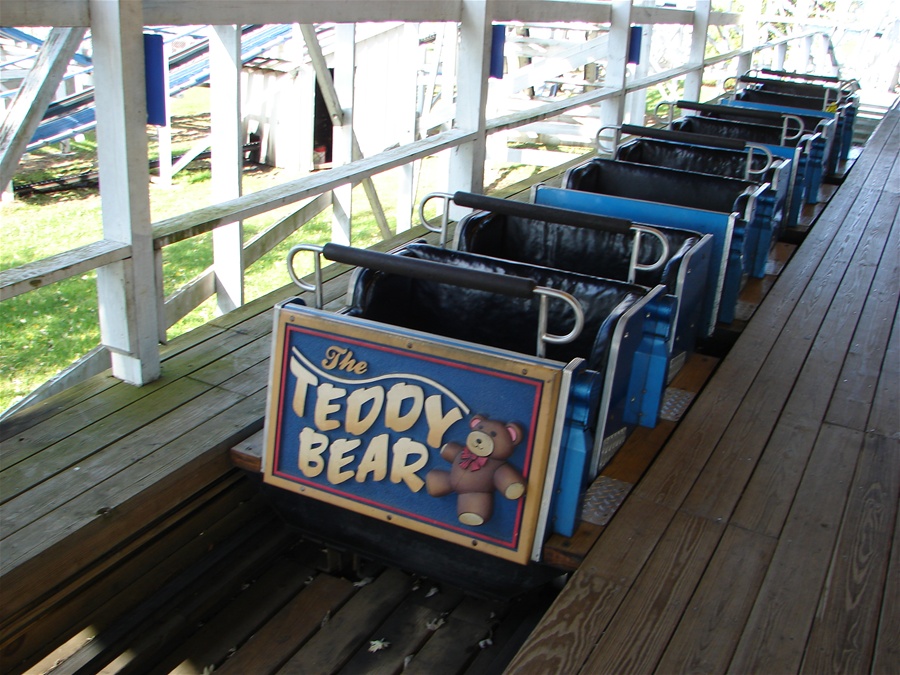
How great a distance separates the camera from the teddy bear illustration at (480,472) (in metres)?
2.05

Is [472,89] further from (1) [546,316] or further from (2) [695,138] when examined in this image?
(1) [546,316]

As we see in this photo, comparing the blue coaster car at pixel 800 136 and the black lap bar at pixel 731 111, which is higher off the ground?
the black lap bar at pixel 731 111

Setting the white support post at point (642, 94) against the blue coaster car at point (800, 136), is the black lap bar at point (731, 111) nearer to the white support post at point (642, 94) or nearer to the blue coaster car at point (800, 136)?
the blue coaster car at point (800, 136)

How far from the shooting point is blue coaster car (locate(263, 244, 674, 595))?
2049mm

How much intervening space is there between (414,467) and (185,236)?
101cm

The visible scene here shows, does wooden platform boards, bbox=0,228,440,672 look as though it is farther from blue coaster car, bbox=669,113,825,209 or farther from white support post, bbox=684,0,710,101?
white support post, bbox=684,0,710,101

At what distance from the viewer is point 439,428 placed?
2107 mm

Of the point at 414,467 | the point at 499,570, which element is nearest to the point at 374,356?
the point at 414,467

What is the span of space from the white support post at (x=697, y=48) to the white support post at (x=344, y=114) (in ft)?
11.1

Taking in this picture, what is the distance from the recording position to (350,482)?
88.6 inches

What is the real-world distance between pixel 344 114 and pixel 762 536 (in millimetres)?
4444

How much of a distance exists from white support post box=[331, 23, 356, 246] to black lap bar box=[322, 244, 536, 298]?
10.8ft

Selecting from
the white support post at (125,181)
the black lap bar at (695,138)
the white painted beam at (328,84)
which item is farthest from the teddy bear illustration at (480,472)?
the white painted beam at (328,84)

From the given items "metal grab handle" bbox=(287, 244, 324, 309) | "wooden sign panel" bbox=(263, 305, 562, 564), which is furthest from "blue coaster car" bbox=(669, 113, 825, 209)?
"wooden sign panel" bbox=(263, 305, 562, 564)
